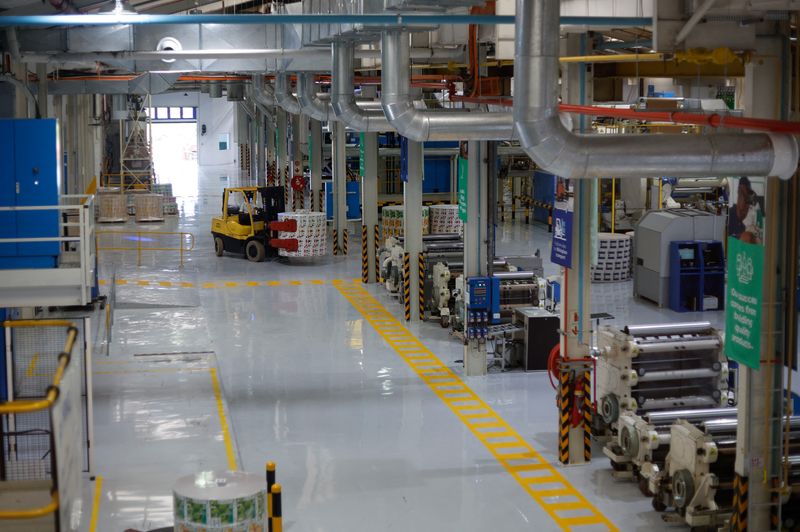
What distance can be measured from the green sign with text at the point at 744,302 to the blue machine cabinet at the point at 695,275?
12.8 m

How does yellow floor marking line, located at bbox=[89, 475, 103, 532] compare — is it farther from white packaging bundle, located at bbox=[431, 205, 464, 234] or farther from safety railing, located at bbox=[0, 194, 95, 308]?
white packaging bundle, located at bbox=[431, 205, 464, 234]

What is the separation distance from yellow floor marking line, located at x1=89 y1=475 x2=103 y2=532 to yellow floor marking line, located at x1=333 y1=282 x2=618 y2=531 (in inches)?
197

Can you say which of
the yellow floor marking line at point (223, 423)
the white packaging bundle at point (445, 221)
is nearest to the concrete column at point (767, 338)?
the yellow floor marking line at point (223, 423)

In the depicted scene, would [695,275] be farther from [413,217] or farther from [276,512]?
[276,512]

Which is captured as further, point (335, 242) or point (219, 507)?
point (335, 242)

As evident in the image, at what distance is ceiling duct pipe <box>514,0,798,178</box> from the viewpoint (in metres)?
9.57

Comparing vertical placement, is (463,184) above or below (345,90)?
below

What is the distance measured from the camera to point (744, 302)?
10844mm

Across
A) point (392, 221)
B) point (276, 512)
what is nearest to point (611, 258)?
point (392, 221)

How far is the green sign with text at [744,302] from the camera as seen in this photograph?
34.8 ft

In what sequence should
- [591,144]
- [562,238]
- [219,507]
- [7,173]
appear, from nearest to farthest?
[591,144] < [219,507] < [562,238] < [7,173]

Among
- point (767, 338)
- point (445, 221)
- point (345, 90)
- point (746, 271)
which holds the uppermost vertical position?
point (345, 90)

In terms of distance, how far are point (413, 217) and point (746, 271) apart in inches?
490

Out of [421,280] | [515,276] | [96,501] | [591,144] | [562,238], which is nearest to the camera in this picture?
[591,144]
